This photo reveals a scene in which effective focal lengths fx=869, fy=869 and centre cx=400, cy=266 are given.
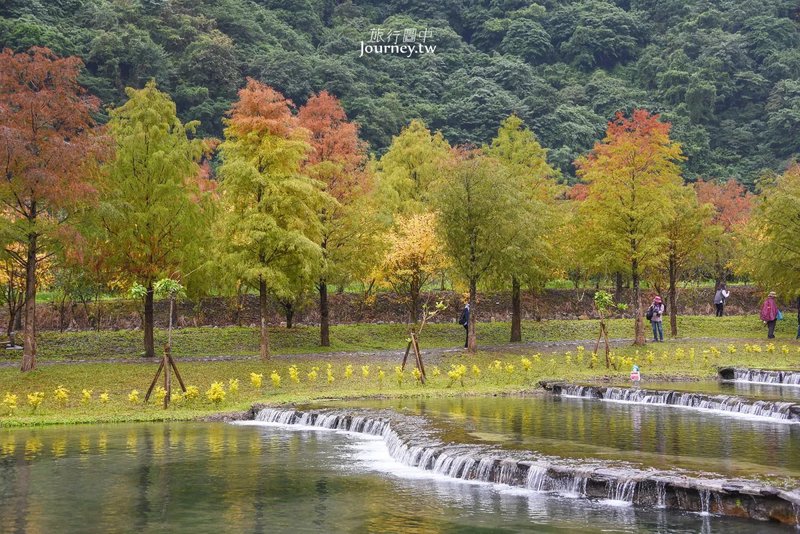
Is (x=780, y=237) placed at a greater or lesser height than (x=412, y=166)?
lesser

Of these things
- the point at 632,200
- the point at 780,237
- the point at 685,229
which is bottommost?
the point at 780,237

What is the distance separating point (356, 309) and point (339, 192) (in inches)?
434

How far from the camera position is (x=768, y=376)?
3369cm

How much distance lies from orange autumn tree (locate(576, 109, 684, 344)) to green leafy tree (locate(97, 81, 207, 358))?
1956 centimetres

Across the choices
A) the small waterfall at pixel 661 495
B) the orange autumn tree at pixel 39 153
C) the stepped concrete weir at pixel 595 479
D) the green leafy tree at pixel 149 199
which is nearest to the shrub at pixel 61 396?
the orange autumn tree at pixel 39 153

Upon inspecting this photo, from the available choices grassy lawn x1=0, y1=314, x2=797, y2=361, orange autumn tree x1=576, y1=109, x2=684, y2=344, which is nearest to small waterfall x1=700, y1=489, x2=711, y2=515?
orange autumn tree x1=576, y1=109, x2=684, y2=344

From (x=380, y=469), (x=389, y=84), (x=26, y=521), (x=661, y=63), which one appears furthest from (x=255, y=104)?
(x=661, y=63)

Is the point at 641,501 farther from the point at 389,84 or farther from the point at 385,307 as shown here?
the point at 389,84

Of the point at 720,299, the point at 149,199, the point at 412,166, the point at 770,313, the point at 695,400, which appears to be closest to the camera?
the point at 695,400

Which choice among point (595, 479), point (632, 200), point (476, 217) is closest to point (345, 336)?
point (476, 217)

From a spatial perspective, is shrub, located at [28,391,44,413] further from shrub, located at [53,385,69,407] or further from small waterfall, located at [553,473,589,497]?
small waterfall, located at [553,473,589,497]

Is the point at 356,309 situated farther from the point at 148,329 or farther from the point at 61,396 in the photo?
the point at 61,396

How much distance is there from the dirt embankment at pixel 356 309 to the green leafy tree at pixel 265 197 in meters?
8.89

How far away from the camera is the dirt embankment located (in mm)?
49281
